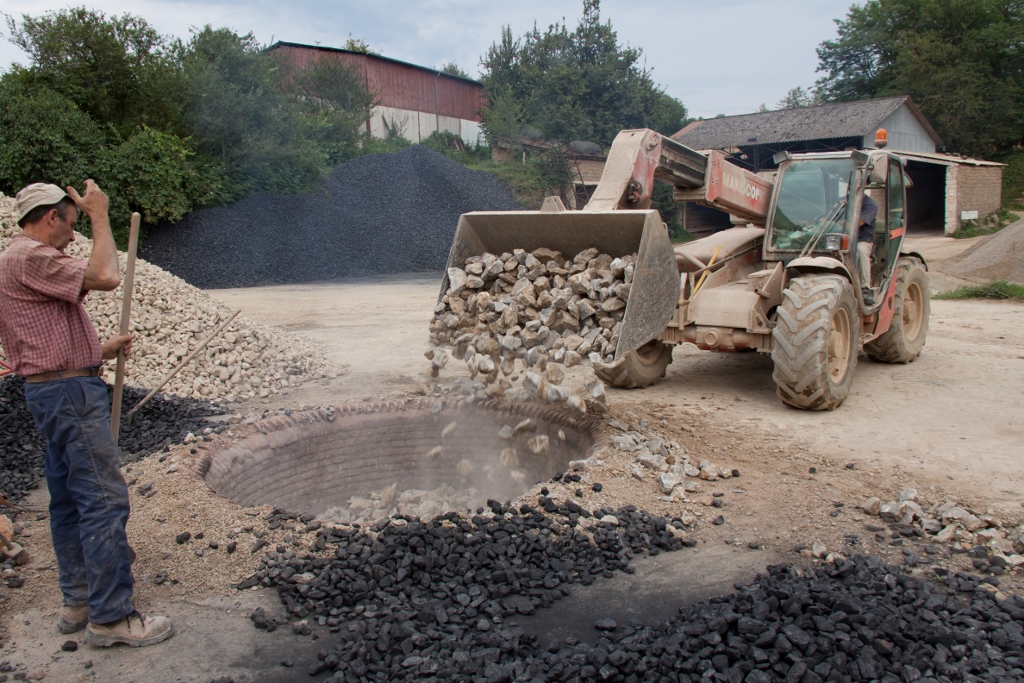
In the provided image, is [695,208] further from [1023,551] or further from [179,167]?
[1023,551]

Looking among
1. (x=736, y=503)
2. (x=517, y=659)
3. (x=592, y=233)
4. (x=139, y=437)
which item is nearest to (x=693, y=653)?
(x=517, y=659)

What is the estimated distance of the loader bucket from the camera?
5387mm

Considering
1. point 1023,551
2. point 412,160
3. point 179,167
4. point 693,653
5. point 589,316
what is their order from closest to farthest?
1. point 693,653
2. point 1023,551
3. point 589,316
4. point 179,167
5. point 412,160

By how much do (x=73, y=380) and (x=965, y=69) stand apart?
1344 inches

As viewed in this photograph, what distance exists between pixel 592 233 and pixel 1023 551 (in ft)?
11.4

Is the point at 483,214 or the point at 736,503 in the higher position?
the point at 483,214

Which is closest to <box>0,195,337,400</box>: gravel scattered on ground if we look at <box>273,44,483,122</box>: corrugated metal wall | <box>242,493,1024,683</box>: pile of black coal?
<box>242,493,1024,683</box>: pile of black coal

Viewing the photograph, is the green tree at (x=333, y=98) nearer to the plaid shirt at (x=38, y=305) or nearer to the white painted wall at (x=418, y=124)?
the white painted wall at (x=418, y=124)

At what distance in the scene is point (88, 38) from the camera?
68.3 feet

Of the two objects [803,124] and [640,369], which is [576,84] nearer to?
[803,124]

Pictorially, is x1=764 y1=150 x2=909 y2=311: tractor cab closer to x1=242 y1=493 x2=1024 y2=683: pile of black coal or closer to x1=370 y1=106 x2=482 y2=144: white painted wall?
x1=242 y1=493 x2=1024 y2=683: pile of black coal

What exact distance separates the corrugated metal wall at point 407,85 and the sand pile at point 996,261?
22.4m

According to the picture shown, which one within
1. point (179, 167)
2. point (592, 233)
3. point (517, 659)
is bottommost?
point (517, 659)

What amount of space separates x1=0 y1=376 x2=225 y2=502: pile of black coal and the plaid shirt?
7.18 feet
